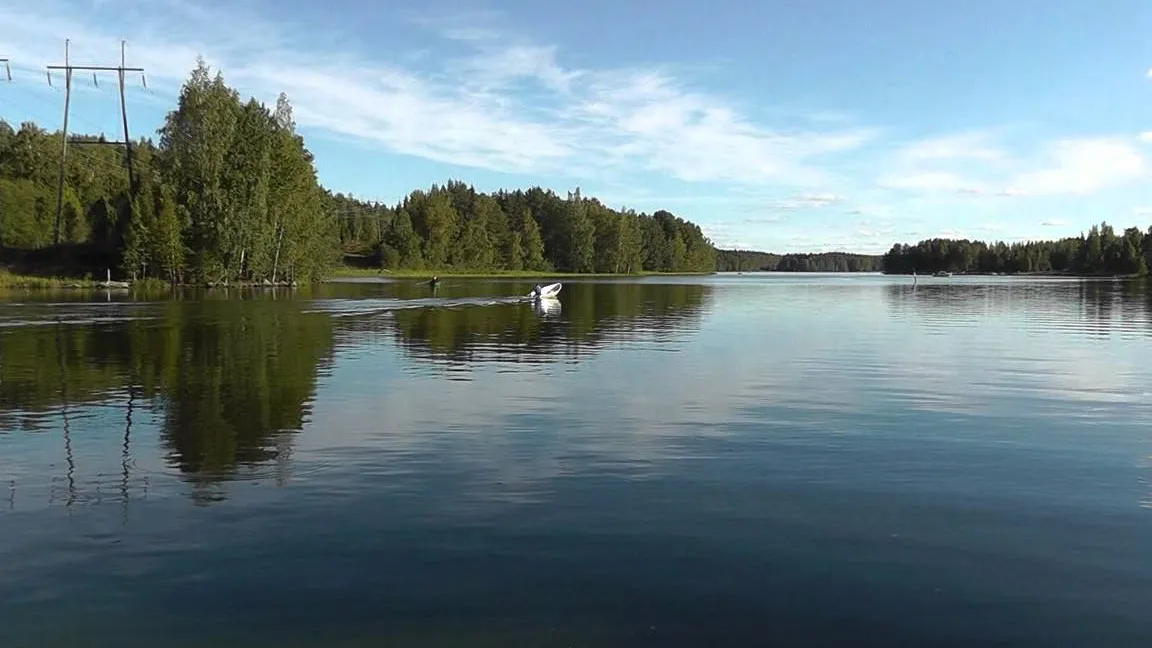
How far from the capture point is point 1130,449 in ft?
52.4

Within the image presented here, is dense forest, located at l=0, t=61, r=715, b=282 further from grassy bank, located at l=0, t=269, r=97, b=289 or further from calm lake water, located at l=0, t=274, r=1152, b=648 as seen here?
calm lake water, located at l=0, t=274, r=1152, b=648

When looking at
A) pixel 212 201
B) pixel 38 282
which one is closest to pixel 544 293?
pixel 212 201

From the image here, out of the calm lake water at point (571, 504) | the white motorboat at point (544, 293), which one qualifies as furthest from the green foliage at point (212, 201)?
the calm lake water at point (571, 504)

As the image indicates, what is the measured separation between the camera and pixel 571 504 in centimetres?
1223

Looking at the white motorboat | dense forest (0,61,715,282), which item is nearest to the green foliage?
dense forest (0,61,715,282)

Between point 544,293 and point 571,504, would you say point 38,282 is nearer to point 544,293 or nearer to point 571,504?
point 544,293

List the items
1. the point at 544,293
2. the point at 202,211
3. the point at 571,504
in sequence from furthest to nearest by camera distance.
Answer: the point at 202,211 < the point at 544,293 < the point at 571,504

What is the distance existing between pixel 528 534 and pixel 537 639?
9.59 ft

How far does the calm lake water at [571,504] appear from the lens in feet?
27.7

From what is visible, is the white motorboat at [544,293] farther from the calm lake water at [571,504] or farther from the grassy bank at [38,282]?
the grassy bank at [38,282]

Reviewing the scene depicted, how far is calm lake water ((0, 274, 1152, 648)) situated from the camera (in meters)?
8.45

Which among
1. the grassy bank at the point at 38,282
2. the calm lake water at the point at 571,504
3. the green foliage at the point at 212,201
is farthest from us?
the green foliage at the point at 212,201

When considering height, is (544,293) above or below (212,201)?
below

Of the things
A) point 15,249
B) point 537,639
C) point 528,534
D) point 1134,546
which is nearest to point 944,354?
point 1134,546
